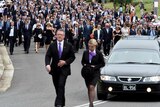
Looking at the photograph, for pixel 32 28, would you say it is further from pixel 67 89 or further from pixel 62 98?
pixel 62 98

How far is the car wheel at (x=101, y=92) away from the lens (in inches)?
682

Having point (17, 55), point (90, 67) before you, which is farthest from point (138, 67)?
point (17, 55)

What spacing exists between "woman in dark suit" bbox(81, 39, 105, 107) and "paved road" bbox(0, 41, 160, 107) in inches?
39.6

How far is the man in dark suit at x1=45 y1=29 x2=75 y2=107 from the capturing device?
50.0ft

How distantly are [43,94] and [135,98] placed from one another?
8.98ft

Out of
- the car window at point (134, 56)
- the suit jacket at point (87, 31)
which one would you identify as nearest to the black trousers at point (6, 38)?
the suit jacket at point (87, 31)

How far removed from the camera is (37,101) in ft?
57.9

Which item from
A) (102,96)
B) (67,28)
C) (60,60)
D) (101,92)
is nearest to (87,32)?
(67,28)

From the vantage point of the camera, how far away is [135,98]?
1820 centimetres

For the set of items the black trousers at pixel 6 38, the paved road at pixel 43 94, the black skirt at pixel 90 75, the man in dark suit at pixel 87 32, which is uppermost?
the black skirt at pixel 90 75

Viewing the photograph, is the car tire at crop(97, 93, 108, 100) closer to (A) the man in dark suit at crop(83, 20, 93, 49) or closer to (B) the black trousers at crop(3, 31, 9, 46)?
(A) the man in dark suit at crop(83, 20, 93, 49)

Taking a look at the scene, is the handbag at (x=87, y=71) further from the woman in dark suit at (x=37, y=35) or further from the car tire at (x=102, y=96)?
the woman in dark suit at (x=37, y=35)

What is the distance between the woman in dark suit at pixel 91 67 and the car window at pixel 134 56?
2.69 metres

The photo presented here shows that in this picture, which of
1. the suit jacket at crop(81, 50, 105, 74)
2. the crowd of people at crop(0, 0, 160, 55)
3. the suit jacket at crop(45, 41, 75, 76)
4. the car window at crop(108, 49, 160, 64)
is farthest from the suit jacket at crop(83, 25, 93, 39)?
the suit jacket at crop(45, 41, 75, 76)
